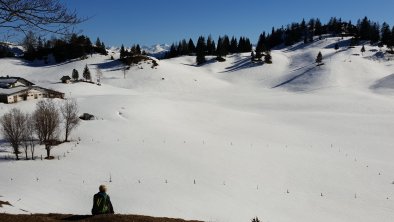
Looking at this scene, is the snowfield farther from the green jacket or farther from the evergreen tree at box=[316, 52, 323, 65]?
the evergreen tree at box=[316, 52, 323, 65]

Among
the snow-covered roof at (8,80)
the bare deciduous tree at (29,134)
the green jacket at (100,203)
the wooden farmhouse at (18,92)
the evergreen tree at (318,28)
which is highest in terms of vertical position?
the evergreen tree at (318,28)

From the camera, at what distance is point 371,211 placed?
24844 mm

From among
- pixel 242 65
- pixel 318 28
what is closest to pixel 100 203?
pixel 242 65

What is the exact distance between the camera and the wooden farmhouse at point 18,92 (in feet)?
207

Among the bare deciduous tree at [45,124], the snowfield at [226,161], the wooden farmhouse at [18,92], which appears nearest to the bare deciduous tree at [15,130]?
the bare deciduous tree at [45,124]

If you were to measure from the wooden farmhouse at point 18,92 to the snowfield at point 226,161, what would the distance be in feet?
8.01

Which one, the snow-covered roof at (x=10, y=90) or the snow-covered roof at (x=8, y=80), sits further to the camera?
the snow-covered roof at (x=8, y=80)

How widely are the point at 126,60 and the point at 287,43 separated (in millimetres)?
80995

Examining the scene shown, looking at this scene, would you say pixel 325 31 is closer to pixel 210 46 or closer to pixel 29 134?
pixel 210 46

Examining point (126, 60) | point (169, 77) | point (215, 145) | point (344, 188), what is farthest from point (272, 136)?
point (126, 60)

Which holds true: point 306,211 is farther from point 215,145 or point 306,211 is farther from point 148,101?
point 148,101

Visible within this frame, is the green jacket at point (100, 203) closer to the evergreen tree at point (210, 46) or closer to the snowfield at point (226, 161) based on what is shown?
the snowfield at point (226, 161)

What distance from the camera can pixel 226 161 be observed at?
35.8 m

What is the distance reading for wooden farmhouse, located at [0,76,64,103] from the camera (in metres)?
63.1
